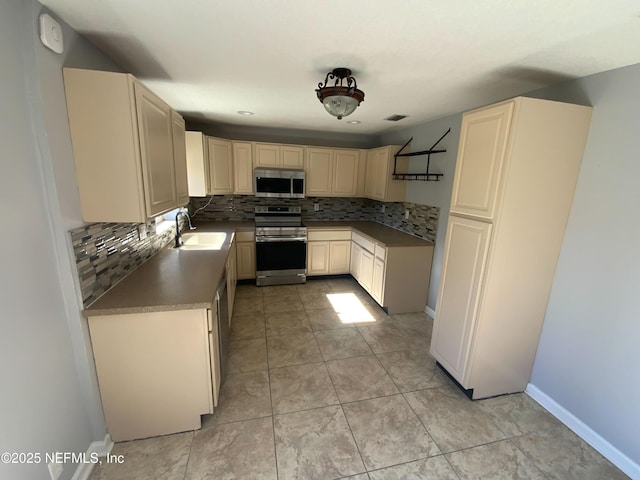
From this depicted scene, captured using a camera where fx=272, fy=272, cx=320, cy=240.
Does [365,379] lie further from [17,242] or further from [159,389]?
[17,242]

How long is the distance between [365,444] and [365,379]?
1.85 feet

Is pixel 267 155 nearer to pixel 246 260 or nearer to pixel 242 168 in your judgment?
pixel 242 168

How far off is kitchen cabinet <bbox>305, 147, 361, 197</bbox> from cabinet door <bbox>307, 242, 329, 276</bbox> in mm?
777

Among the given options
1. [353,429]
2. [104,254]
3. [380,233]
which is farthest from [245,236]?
[353,429]

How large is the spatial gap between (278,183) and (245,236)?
0.88 meters

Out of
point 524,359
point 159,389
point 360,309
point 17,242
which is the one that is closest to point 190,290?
point 159,389

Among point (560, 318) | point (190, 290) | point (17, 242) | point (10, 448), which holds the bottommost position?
point (10, 448)

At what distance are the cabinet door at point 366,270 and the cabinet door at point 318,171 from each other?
3.74 feet

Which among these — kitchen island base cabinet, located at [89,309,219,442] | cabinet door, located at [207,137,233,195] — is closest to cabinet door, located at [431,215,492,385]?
kitchen island base cabinet, located at [89,309,219,442]

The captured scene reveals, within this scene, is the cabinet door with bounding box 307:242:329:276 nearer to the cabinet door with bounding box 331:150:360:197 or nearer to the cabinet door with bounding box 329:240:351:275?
the cabinet door with bounding box 329:240:351:275

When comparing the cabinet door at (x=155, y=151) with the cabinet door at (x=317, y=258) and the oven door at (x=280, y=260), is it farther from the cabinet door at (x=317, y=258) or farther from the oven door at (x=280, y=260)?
the cabinet door at (x=317, y=258)

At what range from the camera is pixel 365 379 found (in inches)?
87.0

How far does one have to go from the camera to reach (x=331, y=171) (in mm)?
4121

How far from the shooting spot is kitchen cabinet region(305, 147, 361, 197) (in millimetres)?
4023
